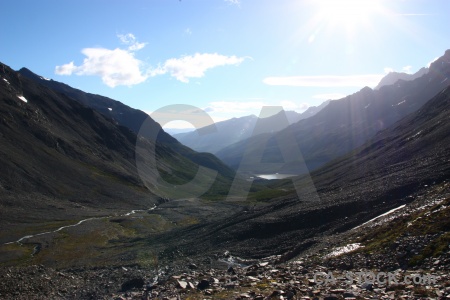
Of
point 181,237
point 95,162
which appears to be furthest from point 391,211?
point 95,162

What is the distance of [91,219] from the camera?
107 metres

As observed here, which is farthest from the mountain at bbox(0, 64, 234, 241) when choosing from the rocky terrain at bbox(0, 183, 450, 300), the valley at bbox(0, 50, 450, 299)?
the rocky terrain at bbox(0, 183, 450, 300)

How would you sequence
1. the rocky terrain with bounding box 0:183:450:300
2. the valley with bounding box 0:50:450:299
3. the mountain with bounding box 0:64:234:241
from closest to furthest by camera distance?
the rocky terrain with bounding box 0:183:450:300 < the valley with bounding box 0:50:450:299 < the mountain with bounding box 0:64:234:241

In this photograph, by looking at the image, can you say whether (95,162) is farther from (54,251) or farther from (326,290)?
(326,290)

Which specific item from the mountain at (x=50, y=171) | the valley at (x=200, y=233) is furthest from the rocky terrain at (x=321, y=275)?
the mountain at (x=50, y=171)

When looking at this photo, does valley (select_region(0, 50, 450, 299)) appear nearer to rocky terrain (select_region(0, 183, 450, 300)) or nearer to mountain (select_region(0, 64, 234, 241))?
rocky terrain (select_region(0, 183, 450, 300))

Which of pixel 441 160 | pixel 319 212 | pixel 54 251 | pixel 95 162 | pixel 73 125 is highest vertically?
pixel 73 125

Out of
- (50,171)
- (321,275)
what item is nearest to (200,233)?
(321,275)

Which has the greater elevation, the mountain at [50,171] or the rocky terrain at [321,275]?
the mountain at [50,171]

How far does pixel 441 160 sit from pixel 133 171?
15271cm

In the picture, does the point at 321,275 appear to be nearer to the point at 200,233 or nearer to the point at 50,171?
the point at 200,233

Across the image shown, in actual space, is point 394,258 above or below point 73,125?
below

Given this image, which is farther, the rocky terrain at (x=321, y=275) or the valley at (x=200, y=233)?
the valley at (x=200, y=233)

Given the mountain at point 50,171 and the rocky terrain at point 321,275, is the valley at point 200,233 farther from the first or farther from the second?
the mountain at point 50,171
